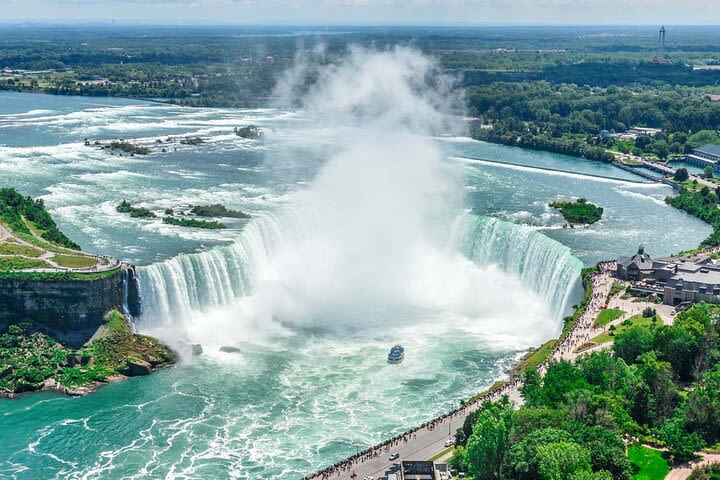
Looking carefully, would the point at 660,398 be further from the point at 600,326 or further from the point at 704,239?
the point at 704,239

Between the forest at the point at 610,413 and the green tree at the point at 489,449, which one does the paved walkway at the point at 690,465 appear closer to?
the forest at the point at 610,413

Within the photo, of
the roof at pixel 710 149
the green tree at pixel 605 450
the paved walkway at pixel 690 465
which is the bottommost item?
the paved walkway at pixel 690 465

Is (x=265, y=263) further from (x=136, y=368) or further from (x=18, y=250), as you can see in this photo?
(x=18, y=250)

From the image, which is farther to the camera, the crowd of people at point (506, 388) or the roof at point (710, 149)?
the roof at point (710, 149)

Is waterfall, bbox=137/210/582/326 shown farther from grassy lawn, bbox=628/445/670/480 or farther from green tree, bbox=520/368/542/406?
grassy lawn, bbox=628/445/670/480

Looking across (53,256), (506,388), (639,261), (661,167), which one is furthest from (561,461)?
(661,167)

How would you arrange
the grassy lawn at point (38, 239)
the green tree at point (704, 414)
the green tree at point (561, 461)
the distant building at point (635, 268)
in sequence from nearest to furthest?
the green tree at point (561, 461)
the green tree at point (704, 414)
the grassy lawn at point (38, 239)
the distant building at point (635, 268)

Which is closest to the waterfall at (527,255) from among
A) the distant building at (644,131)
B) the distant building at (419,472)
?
the distant building at (419,472)
